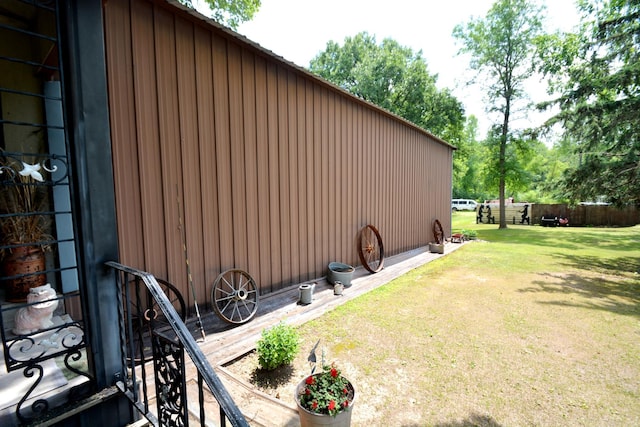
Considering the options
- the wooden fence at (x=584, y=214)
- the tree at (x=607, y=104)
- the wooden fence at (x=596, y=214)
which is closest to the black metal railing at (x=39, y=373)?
the tree at (x=607, y=104)

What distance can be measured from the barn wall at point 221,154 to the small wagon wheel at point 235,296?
0.55 ft

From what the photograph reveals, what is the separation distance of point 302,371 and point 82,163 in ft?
8.08

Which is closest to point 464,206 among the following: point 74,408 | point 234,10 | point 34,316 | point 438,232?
point 438,232

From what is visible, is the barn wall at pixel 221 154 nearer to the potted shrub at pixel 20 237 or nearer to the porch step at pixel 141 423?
the potted shrub at pixel 20 237

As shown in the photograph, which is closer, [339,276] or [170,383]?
→ [170,383]

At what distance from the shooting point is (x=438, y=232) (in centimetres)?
1055

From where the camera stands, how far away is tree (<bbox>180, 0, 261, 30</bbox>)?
34.9 ft

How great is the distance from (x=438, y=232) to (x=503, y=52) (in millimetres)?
10928

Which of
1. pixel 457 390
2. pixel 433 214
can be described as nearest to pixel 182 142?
pixel 457 390

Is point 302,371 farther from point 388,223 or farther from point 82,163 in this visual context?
point 388,223

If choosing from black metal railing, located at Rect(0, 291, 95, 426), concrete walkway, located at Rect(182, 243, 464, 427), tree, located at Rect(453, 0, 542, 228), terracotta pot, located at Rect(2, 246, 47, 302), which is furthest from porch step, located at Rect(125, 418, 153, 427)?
tree, located at Rect(453, 0, 542, 228)

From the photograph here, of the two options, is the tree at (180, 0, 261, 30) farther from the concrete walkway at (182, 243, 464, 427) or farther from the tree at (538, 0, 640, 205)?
the tree at (538, 0, 640, 205)

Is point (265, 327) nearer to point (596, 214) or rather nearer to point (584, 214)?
point (584, 214)

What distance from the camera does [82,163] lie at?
62.2 inches
